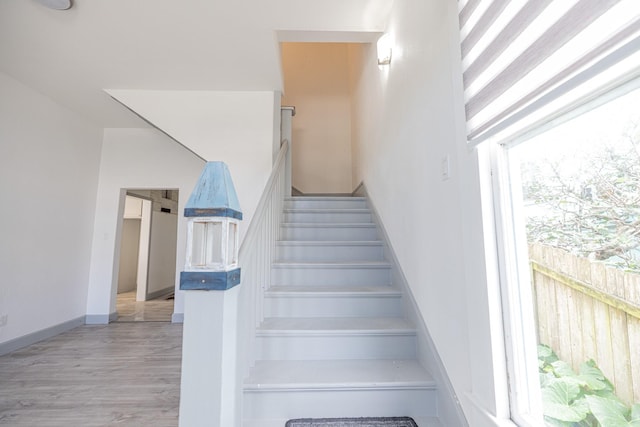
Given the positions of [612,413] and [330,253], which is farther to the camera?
[330,253]

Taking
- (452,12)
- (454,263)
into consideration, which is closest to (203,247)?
(454,263)

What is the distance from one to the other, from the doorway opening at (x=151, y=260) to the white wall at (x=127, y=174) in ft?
1.10

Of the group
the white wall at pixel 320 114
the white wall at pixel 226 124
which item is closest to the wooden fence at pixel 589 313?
the white wall at pixel 226 124

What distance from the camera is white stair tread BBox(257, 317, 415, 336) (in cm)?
176

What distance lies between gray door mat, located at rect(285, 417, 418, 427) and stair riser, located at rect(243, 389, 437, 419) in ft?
0.07

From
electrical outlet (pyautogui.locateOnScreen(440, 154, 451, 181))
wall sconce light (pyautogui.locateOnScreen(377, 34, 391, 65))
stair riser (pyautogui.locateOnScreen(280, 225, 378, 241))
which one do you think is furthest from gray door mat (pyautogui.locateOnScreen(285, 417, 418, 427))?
wall sconce light (pyautogui.locateOnScreen(377, 34, 391, 65))

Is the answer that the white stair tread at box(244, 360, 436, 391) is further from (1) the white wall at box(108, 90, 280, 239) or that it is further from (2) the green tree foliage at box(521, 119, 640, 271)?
(1) the white wall at box(108, 90, 280, 239)

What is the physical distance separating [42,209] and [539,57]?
440 cm

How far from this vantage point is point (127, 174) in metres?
4.11

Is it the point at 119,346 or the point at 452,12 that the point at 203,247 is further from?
the point at 119,346

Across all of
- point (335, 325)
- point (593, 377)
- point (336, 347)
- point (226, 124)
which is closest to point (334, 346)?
point (336, 347)

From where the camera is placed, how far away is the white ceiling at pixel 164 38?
7.16ft

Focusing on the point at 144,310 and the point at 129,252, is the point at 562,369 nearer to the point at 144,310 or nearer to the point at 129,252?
the point at 144,310

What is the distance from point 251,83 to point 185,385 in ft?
9.77
